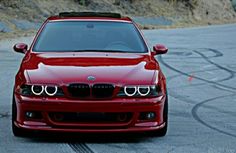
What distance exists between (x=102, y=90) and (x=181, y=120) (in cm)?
224

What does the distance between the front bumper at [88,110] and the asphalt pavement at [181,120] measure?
0.21 m

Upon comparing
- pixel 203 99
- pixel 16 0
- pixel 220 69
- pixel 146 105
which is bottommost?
pixel 16 0

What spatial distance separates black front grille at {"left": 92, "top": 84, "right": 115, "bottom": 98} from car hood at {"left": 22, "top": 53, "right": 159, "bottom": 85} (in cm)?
7

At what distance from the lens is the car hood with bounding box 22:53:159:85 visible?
25.3 feet

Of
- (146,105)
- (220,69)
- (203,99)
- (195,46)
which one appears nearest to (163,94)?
(146,105)

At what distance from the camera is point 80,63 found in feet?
26.9

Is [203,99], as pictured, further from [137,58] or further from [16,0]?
[16,0]

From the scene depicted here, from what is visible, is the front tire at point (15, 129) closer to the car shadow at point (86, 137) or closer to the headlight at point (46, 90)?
the car shadow at point (86, 137)

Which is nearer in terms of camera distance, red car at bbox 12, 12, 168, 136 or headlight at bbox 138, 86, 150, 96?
red car at bbox 12, 12, 168, 136

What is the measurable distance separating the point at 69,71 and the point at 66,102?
0.49 metres

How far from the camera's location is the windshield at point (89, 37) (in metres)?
9.05

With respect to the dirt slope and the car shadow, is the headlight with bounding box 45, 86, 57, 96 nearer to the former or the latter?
the car shadow

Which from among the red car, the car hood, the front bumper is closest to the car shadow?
the red car

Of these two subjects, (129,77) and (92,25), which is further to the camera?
(92,25)
